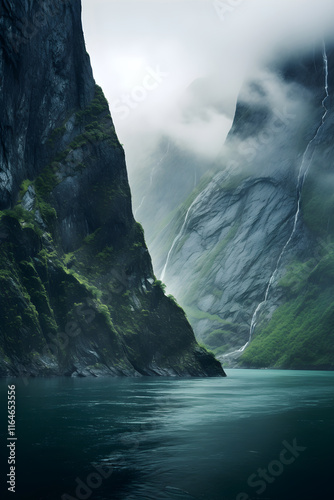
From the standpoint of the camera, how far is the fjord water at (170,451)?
40.8 feet

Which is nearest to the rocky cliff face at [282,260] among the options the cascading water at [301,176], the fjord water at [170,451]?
the cascading water at [301,176]

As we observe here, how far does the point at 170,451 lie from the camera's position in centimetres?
1738

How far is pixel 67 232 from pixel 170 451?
204 feet

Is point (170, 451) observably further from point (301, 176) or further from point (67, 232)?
→ point (301, 176)

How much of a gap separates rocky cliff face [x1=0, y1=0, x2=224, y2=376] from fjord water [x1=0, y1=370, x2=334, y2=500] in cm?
3072

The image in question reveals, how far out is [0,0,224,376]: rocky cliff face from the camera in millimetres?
59969

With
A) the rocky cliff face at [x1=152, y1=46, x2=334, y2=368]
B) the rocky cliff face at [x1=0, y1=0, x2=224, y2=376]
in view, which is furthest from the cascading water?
the rocky cliff face at [x1=0, y1=0, x2=224, y2=376]

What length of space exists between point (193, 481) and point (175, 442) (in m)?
6.02

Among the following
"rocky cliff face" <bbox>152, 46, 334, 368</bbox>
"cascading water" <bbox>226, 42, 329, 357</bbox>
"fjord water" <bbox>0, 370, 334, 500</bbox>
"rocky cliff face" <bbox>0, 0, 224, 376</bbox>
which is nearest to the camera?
"fjord water" <bbox>0, 370, 334, 500</bbox>

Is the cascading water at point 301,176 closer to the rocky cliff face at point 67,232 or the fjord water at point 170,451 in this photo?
the rocky cliff face at point 67,232

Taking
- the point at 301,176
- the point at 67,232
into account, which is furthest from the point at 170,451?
the point at 301,176

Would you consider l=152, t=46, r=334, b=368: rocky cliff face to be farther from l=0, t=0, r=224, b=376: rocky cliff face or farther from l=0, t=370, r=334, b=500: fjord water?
l=0, t=370, r=334, b=500: fjord water

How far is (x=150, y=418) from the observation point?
25.7 m

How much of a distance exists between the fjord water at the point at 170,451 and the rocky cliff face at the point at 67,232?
30.7 meters
